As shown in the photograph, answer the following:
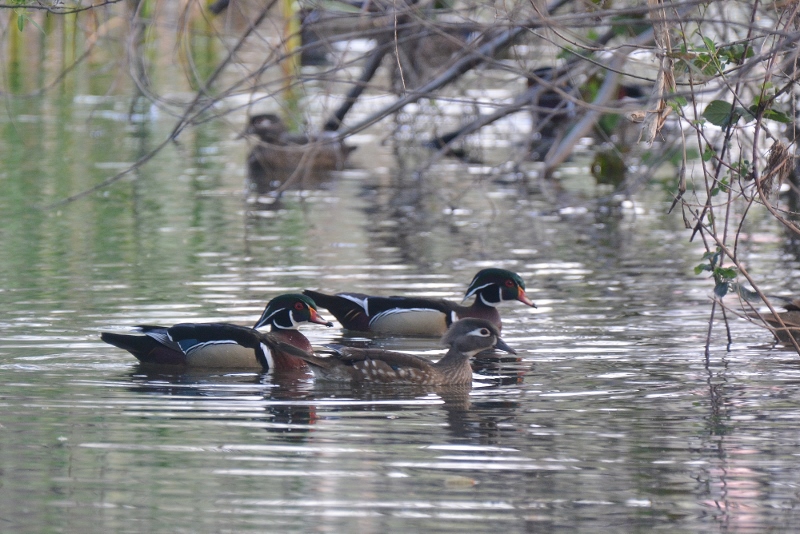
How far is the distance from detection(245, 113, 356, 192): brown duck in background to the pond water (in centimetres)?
351

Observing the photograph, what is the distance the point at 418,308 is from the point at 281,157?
425 inches

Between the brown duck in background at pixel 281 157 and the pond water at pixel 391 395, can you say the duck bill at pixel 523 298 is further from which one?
the brown duck in background at pixel 281 157

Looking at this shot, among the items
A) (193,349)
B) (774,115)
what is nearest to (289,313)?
(193,349)

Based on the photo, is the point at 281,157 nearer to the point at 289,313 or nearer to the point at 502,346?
the point at 289,313

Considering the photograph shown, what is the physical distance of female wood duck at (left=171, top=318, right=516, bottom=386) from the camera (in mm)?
8797

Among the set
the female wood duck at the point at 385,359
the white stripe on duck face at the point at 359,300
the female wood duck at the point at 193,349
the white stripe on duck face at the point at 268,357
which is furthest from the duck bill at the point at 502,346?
the white stripe on duck face at the point at 359,300

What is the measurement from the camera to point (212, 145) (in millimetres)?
23703

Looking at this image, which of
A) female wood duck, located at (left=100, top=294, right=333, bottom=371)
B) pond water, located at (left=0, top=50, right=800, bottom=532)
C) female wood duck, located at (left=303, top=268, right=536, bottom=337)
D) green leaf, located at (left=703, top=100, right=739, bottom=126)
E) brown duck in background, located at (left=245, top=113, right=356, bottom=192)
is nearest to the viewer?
pond water, located at (left=0, top=50, right=800, bottom=532)

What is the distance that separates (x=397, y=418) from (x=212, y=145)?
53.7 feet

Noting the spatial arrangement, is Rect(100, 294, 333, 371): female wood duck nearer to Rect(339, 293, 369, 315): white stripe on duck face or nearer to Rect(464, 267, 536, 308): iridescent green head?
Rect(339, 293, 369, 315): white stripe on duck face

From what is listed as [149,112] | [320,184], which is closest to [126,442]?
[320,184]

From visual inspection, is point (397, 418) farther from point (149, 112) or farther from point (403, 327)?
point (149, 112)

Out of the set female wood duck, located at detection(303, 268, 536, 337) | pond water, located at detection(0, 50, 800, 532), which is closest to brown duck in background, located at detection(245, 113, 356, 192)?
pond water, located at detection(0, 50, 800, 532)

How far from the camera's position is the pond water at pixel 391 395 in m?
6.13
